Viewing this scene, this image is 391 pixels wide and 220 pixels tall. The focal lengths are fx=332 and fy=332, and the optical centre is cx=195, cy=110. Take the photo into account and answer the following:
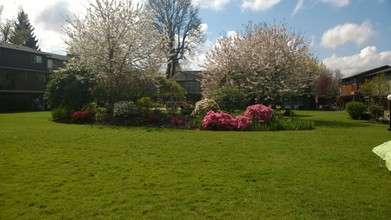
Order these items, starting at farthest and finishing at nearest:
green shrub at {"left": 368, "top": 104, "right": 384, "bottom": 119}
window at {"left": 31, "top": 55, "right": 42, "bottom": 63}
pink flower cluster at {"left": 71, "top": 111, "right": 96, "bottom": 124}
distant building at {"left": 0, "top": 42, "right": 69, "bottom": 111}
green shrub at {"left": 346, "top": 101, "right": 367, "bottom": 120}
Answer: window at {"left": 31, "top": 55, "right": 42, "bottom": 63}, distant building at {"left": 0, "top": 42, "right": 69, "bottom": 111}, green shrub at {"left": 346, "top": 101, "right": 367, "bottom": 120}, green shrub at {"left": 368, "top": 104, "right": 384, "bottom": 119}, pink flower cluster at {"left": 71, "top": 111, "right": 96, "bottom": 124}

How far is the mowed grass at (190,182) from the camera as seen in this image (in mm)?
4566

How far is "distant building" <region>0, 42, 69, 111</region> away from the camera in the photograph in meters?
37.5

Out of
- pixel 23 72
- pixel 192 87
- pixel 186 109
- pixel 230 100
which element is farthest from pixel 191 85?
pixel 230 100

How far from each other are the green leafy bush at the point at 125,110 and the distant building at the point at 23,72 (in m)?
20.2

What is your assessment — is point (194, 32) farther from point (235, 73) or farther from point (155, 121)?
point (155, 121)

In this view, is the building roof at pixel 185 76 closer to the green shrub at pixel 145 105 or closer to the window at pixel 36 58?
the window at pixel 36 58

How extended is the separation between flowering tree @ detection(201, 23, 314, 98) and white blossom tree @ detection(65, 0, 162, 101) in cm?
477

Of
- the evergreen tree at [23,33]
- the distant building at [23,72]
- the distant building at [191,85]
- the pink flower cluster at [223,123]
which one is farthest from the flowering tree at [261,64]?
the evergreen tree at [23,33]

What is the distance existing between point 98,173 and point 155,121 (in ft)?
34.7

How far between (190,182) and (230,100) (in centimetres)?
1400

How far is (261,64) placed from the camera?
22.8 metres

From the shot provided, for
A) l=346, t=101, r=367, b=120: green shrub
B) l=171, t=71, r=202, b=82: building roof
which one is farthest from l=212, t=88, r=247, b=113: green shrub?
l=171, t=71, r=202, b=82: building roof

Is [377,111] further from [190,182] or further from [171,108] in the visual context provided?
[190,182]

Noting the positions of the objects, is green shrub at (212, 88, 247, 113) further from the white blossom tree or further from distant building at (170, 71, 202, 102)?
distant building at (170, 71, 202, 102)
